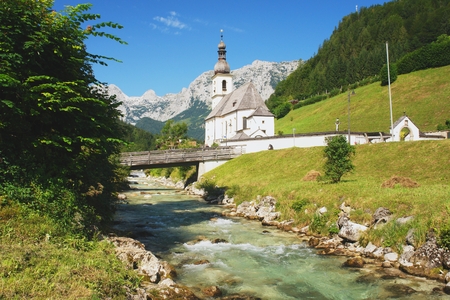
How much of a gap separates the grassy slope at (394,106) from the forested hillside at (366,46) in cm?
A: 1452

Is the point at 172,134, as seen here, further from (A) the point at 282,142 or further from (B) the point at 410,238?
(B) the point at 410,238

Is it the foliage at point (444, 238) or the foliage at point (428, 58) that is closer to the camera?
the foliage at point (444, 238)

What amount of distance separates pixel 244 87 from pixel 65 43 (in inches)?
2614

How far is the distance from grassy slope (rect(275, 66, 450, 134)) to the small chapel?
19843mm

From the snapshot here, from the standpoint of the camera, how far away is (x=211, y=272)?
561 inches

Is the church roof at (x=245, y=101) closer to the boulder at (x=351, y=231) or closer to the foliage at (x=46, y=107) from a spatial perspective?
the boulder at (x=351, y=231)

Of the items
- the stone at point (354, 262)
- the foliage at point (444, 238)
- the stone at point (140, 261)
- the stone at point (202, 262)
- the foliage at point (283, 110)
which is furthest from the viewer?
the foliage at point (283, 110)

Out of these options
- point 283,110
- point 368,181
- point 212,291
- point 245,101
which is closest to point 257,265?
point 212,291

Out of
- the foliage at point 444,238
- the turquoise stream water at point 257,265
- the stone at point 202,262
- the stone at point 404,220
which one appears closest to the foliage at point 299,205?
the turquoise stream water at point 257,265

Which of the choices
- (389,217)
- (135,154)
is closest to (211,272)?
(389,217)

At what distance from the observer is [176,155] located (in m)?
46.6

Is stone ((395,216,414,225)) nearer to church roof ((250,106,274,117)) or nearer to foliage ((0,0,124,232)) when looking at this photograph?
foliage ((0,0,124,232))

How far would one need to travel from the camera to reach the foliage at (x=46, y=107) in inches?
452

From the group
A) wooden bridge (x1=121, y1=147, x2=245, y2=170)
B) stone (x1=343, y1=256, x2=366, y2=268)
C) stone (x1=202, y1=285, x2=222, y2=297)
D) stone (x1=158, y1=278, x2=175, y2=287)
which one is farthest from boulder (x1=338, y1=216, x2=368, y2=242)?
wooden bridge (x1=121, y1=147, x2=245, y2=170)
